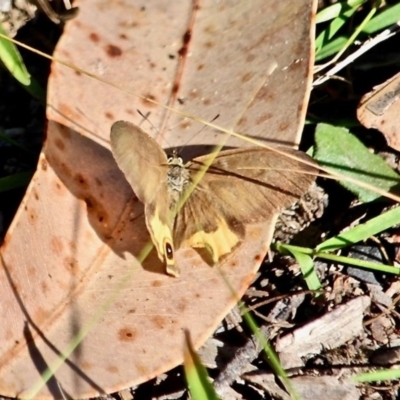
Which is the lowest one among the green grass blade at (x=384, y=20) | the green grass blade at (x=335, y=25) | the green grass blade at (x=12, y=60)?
the green grass blade at (x=384, y=20)

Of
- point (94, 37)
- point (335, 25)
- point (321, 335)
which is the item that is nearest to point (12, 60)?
point (94, 37)

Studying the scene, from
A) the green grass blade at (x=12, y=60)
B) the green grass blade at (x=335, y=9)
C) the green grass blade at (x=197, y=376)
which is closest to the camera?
the green grass blade at (x=197, y=376)

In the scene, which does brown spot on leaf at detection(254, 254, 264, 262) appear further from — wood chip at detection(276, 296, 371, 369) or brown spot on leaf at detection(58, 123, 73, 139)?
brown spot on leaf at detection(58, 123, 73, 139)

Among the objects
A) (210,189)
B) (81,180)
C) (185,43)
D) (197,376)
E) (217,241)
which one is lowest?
(197,376)

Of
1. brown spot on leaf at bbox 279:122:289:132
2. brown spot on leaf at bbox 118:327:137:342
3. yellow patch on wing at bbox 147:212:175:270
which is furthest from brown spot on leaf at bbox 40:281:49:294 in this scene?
brown spot on leaf at bbox 279:122:289:132

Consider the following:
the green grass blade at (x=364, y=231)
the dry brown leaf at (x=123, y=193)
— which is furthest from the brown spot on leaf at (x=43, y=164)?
the green grass blade at (x=364, y=231)

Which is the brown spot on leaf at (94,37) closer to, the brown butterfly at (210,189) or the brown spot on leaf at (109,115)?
the brown spot on leaf at (109,115)

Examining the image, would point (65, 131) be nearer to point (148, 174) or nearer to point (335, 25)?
point (148, 174)

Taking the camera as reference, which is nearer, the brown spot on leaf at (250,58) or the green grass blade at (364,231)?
the brown spot on leaf at (250,58)
